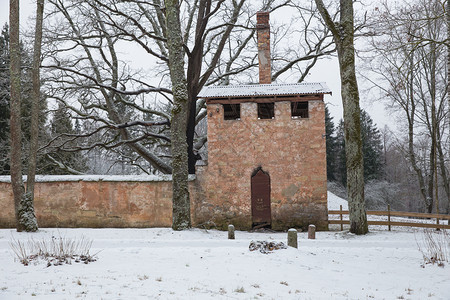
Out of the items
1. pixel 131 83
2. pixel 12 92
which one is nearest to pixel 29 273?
pixel 12 92

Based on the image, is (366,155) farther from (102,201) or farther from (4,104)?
(4,104)

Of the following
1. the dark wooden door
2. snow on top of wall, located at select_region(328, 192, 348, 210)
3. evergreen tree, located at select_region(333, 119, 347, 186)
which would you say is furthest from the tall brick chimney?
evergreen tree, located at select_region(333, 119, 347, 186)

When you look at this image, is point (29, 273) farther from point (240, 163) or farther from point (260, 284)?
point (240, 163)

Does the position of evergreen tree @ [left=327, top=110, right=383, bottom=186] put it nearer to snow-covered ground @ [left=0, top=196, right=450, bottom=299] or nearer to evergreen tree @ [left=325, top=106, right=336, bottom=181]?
evergreen tree @ [left=325, top=106, right=336, bottom=181]

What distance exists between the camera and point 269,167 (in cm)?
1483

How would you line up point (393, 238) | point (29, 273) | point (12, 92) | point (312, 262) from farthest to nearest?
point (393, 238) < point (12, 92) < point (312, 262) < point (29, 273)

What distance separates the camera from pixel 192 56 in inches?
647

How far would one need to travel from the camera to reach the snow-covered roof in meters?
14.8

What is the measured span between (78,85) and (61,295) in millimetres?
14108

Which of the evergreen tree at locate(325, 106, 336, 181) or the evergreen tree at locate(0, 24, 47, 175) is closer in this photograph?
the evergreen tree at locate(0, 24, 47, 175)

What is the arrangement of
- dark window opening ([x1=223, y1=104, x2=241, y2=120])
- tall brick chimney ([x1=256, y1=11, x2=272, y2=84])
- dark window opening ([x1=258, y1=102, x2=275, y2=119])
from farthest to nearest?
tall brick chimney ([x1=256, y1=11, x2=272, y2=84]) < dark window opening ([x1=258, y1=102, x2=275, y2=119]) < dark window opening ([x1=223, y1=104, x2=241, y2=120])

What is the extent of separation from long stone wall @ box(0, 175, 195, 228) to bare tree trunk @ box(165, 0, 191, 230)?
3.18 meters

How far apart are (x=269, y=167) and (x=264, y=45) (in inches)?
222

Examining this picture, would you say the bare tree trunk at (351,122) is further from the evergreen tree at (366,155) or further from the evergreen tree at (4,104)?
the evergreen tree at (366,155)
